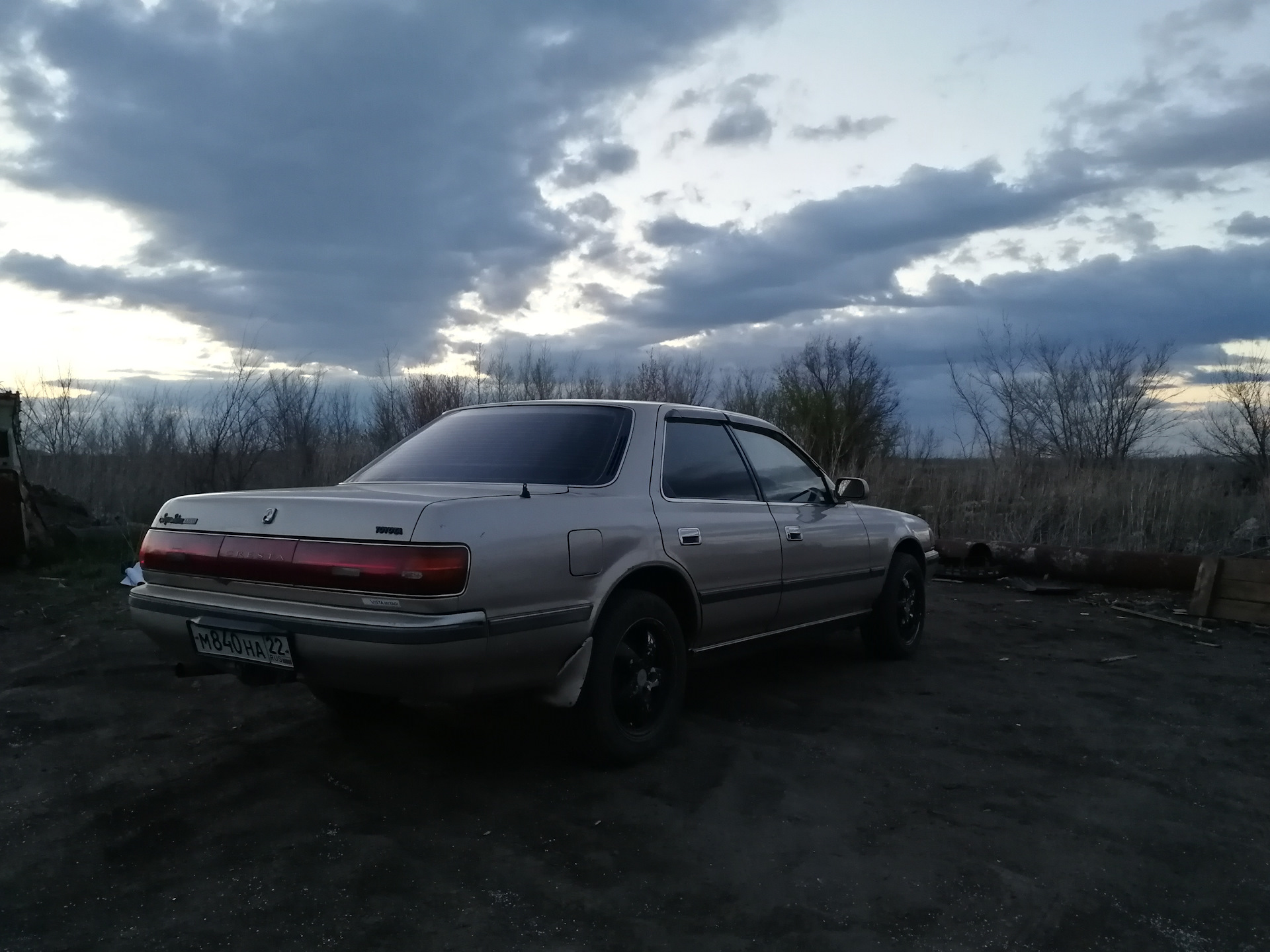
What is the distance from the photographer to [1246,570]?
7973 mm

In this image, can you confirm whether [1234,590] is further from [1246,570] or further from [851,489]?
[851,489]

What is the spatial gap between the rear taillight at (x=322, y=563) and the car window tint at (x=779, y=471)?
92.2 inches

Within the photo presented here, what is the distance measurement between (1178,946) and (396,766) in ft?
9.37

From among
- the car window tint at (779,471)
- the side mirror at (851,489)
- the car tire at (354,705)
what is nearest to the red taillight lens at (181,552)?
the car tire at (354,705)

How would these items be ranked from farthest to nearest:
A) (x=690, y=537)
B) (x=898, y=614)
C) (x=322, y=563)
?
(x=898, y=614), (x=690, y=537), (x=322, y=563)

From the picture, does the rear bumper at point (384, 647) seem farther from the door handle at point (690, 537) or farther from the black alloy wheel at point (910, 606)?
the black alloy wheel at point (910, 606)

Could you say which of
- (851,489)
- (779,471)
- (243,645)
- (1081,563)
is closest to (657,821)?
(243,645)

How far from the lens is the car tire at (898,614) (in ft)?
20.1

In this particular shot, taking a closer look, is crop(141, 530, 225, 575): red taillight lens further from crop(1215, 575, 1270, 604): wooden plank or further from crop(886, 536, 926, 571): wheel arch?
crop(1215, 575, 1270, 604): wooden plank

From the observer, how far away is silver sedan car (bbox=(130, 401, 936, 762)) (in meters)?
3.31

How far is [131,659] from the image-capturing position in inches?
236

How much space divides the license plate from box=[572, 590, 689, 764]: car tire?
114 cm

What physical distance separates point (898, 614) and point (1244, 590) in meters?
3.72

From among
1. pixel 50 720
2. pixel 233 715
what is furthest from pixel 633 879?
pixel 50 720
